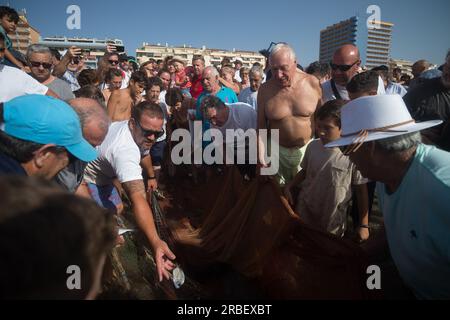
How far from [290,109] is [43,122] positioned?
3.06m

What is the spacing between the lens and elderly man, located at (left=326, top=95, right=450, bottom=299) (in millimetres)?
1404

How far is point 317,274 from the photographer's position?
1.89 metres

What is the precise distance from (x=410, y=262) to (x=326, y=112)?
1497mm

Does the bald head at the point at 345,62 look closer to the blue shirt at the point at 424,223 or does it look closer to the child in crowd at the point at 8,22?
the blue shirt at the point at 424,223

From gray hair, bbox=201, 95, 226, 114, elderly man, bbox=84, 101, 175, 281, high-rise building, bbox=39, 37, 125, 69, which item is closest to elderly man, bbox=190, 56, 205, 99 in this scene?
high-rise building, bbox=39, 37, 125, 69

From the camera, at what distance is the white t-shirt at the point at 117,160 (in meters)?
2.35

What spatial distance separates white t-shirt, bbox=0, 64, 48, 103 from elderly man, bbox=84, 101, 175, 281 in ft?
3.47

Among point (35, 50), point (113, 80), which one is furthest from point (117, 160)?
point (113, 80)

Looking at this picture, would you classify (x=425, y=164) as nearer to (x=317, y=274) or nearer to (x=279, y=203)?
(x=317, y=274)

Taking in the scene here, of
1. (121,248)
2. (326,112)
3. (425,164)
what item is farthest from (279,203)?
(121,248)

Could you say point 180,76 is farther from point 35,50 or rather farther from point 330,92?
point 330,92

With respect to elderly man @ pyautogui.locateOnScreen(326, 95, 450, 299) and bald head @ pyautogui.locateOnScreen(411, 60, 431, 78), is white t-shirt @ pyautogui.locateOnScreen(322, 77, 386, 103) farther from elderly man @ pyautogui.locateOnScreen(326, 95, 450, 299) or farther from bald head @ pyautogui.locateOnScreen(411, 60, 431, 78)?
bald head @ pyautogui.locateOnScreen(411, 60, 431, 78)

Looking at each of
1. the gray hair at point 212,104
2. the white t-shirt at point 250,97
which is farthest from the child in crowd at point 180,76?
the gray hair at point 212,104
